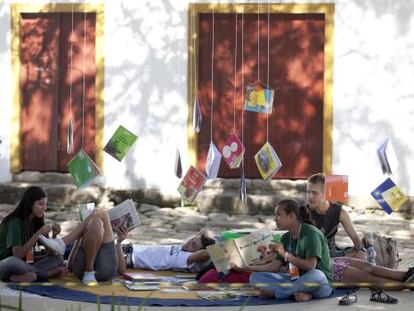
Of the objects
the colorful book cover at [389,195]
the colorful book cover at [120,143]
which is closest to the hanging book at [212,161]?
the colorful book cover at [120,143]

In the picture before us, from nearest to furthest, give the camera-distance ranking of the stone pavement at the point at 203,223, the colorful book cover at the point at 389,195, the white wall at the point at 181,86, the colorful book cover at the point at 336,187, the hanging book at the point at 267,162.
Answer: the colorful book cover at the point at 336,187, the colorful book cover at the point at 389,195, the stone pavement at the point at 203,223, the hanging book at the point at 267,162, the white wall at the point at 181,86

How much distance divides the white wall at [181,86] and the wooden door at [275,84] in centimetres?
28

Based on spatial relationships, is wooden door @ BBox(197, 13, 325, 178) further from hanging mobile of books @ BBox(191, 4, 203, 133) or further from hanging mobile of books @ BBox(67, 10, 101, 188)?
hanging mobile of books @ BBox(67, 10, 101, 188)

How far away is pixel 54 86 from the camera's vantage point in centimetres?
1478

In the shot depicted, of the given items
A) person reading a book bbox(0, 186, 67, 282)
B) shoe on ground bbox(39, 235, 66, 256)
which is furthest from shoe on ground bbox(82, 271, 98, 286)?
person reading a book bbox(0, 186, 67, 282)

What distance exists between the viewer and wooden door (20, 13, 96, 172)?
1468 cm

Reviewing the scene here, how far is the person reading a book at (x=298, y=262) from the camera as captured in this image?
827 centimetres

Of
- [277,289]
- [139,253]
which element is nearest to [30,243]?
[139,253]

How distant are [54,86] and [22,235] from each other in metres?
6.17

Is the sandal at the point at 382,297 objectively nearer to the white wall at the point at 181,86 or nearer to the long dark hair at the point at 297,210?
the long dark hair at the point at 297,210

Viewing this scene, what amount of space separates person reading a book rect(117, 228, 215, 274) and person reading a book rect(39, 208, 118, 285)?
15.1 inches

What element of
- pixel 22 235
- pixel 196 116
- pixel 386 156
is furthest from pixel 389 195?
pixel 22 235

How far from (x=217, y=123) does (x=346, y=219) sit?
5344mm

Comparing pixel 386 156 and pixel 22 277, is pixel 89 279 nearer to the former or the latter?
pixel 22 277
